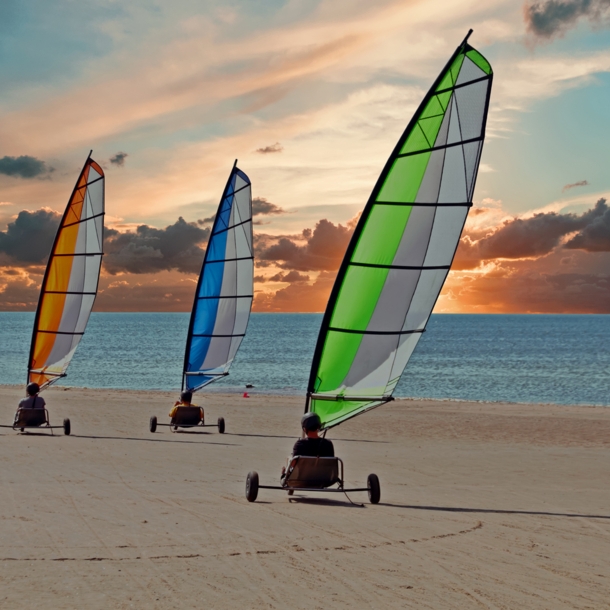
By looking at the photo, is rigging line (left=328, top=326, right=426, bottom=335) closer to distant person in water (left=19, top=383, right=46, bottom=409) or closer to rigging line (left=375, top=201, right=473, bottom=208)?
rigging line (left=375, top=201, right=473, bottom=208)

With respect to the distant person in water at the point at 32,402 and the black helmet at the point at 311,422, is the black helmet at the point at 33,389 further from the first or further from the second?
the black helmet at the point at 311,422

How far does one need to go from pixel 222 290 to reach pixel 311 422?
1362 centimetres

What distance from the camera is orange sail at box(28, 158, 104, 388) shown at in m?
21.7

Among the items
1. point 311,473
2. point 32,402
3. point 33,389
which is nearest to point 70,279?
point 33,389

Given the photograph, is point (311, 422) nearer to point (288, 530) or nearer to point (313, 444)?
point (313, 444)

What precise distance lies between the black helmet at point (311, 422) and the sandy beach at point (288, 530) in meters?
Result: 1.03

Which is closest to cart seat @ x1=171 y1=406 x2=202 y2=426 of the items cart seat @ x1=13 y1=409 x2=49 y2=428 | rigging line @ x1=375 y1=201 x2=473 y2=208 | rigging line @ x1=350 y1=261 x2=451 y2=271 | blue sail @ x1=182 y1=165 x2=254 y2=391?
blue sail @ x1=182 y1=165 x2=254 y2=391

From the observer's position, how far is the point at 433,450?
18.1 meters

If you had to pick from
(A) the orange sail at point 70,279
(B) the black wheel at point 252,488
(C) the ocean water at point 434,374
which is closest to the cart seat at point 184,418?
(A) the orange sail at point 70,279

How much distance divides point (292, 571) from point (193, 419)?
44.6 ft

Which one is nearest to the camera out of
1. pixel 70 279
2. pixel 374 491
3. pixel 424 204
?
pixel 424 204

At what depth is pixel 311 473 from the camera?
1021 cm

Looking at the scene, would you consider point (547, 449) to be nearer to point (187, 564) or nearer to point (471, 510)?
point (471, 510)

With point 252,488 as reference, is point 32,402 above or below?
above
